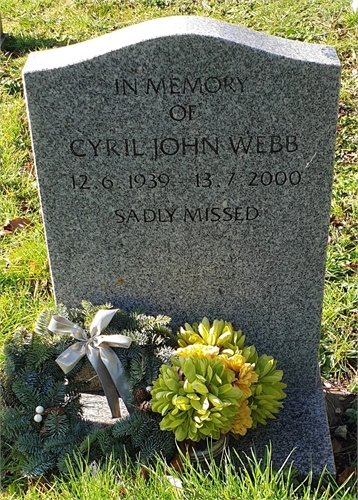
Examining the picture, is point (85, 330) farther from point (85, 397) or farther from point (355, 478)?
point (355, 478)

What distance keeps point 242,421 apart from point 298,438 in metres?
0.30

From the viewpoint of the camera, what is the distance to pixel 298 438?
2.72 metres

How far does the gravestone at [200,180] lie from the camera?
2.39 m

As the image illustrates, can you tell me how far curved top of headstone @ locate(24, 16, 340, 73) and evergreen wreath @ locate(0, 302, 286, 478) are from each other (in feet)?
3.16

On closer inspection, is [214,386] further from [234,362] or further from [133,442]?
[133,442]

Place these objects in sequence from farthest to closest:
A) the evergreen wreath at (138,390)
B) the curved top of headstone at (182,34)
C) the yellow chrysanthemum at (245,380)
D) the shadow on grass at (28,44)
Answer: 1. the shadow on grass at (28,44)
2. the yellow chrysanthemum at (245,380)
3. the evergreen wreath at (138,390)
4. the curved top of headstone at (182,34)

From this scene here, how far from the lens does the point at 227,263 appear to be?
9.11 feet

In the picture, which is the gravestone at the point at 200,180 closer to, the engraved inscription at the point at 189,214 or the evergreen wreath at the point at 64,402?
the engraved inscription at the point at 189,214

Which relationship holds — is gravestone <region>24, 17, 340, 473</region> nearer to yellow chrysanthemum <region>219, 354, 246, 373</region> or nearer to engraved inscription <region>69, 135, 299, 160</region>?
engraved inscription <region>69, 135, 299, 160</region>

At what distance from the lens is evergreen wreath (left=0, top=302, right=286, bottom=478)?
2.45m

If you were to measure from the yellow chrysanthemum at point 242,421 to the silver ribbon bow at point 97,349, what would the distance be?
0.44 meters

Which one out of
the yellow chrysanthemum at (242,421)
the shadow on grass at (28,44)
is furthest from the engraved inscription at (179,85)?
the shadow on grass at (28,44)

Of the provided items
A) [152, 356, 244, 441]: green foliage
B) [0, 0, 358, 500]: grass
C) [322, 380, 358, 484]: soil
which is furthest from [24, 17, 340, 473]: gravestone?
[0, 0, 358, 500]: grass

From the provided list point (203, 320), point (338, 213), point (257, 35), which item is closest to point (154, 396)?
point (203, 320)
